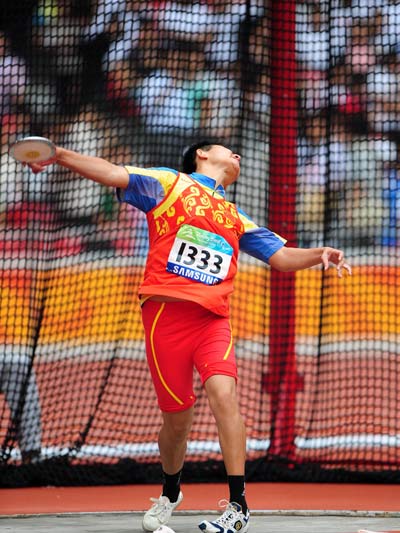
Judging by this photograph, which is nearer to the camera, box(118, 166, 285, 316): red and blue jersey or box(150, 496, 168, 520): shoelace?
box(118, 166, 285, 316): red and blue jersey

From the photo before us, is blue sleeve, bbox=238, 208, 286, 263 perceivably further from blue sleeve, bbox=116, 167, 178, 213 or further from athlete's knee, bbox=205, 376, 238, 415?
athlete's knee, bbox=205, 376, 238, 415

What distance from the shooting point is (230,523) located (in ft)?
15.1

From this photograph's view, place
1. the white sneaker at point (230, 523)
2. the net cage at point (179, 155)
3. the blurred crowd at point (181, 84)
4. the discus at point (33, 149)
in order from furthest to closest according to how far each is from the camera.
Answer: the blurred crowd at point (181, 84) → the net cage at point (179, 155) → the white sneaker at point (230, 523) → the discus at point (33, 149)

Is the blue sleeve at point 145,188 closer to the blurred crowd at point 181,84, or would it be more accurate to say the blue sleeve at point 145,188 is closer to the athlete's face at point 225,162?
the athlete's face at point 225,162

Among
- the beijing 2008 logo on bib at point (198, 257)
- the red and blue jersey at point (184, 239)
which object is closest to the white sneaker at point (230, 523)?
the red and blue jersey at point (184, 239)

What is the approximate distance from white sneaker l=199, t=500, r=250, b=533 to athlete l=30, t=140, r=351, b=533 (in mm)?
35

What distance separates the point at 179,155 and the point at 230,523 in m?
4.21

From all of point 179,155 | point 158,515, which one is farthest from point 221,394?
point 179,155

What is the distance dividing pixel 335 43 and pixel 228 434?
13.8ft

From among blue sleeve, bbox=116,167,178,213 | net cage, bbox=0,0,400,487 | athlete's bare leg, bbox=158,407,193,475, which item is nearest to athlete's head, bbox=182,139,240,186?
blue sleeve, bbox=116,167,178,213

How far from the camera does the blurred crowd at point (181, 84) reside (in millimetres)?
7773

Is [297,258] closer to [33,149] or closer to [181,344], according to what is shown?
[181,344]

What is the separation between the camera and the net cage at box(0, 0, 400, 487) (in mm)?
7477

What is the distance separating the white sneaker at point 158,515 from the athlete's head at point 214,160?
1556 millimetres
